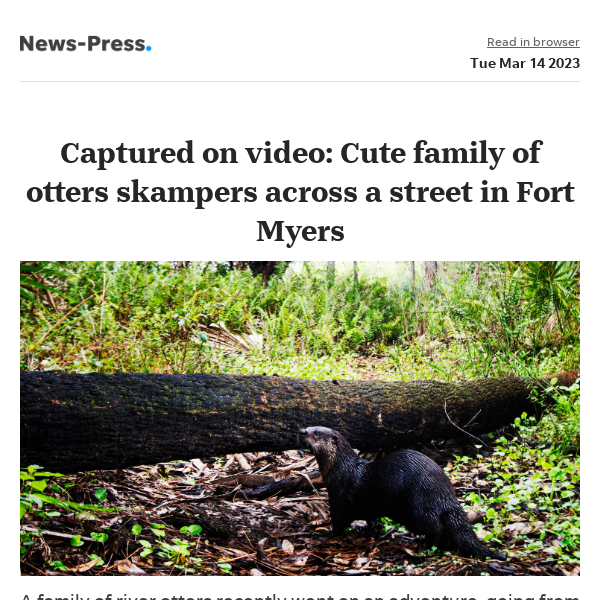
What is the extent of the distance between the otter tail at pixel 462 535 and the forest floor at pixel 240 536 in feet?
0.18

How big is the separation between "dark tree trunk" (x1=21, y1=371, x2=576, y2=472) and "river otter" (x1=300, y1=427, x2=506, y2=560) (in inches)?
10.2

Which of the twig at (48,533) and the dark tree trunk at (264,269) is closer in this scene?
the twig at (48,533)

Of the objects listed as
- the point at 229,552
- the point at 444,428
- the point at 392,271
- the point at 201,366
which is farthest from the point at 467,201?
the point at 201,366

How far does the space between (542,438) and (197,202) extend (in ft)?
11.5

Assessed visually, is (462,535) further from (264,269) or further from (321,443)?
(264,269)

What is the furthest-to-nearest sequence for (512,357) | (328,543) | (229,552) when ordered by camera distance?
1. (512,357)
2. (328,543)
3. (229,552)

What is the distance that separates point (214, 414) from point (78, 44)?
284 centimetres

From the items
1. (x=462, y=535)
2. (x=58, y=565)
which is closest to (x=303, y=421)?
(x=462, y=535)

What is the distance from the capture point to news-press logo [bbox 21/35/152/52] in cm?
338


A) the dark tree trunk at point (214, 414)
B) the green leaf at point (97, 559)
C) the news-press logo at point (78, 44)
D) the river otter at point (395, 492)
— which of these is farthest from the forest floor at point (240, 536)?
the news-press logo at point (78, 44)

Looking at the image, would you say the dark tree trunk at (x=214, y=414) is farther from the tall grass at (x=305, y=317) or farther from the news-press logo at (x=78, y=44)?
the news-press logo at (x=78, y=44)

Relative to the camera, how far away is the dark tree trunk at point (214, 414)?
2.83m
